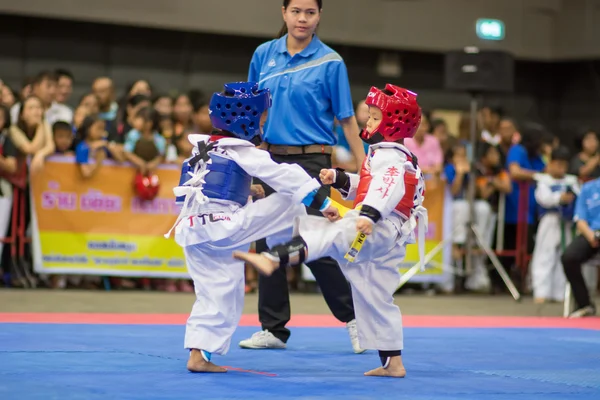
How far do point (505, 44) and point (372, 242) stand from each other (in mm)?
12924

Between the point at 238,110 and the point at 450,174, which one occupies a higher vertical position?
the point at 238,110

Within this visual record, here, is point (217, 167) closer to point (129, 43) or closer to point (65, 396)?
point (65, 396)

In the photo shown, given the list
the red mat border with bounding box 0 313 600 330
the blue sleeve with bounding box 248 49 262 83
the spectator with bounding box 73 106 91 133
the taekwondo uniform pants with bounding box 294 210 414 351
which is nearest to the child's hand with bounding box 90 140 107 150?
the spectator with bounding box 73 106 91 133

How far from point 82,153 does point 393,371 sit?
5347 millimetres

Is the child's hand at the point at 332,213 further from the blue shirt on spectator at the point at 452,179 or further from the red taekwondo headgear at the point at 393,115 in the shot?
the blue shirt on spectator at the point at 452,179

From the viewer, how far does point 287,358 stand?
191 inches

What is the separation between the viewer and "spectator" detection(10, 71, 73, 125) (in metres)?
9.39

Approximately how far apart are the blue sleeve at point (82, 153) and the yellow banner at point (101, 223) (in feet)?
0.27

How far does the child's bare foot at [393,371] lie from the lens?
4.27m

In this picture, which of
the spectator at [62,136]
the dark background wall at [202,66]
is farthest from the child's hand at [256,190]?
the dark background wall at [202,66]

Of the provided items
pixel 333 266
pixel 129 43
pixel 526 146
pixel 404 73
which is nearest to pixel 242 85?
pixel 333 266

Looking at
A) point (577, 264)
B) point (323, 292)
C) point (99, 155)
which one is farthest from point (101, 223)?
point (577, 264)

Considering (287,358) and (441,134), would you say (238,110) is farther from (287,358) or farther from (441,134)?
(441,134)

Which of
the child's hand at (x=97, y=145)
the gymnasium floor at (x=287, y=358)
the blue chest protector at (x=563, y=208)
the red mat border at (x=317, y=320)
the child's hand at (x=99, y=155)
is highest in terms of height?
the child's hand at (x=97, y=145)
